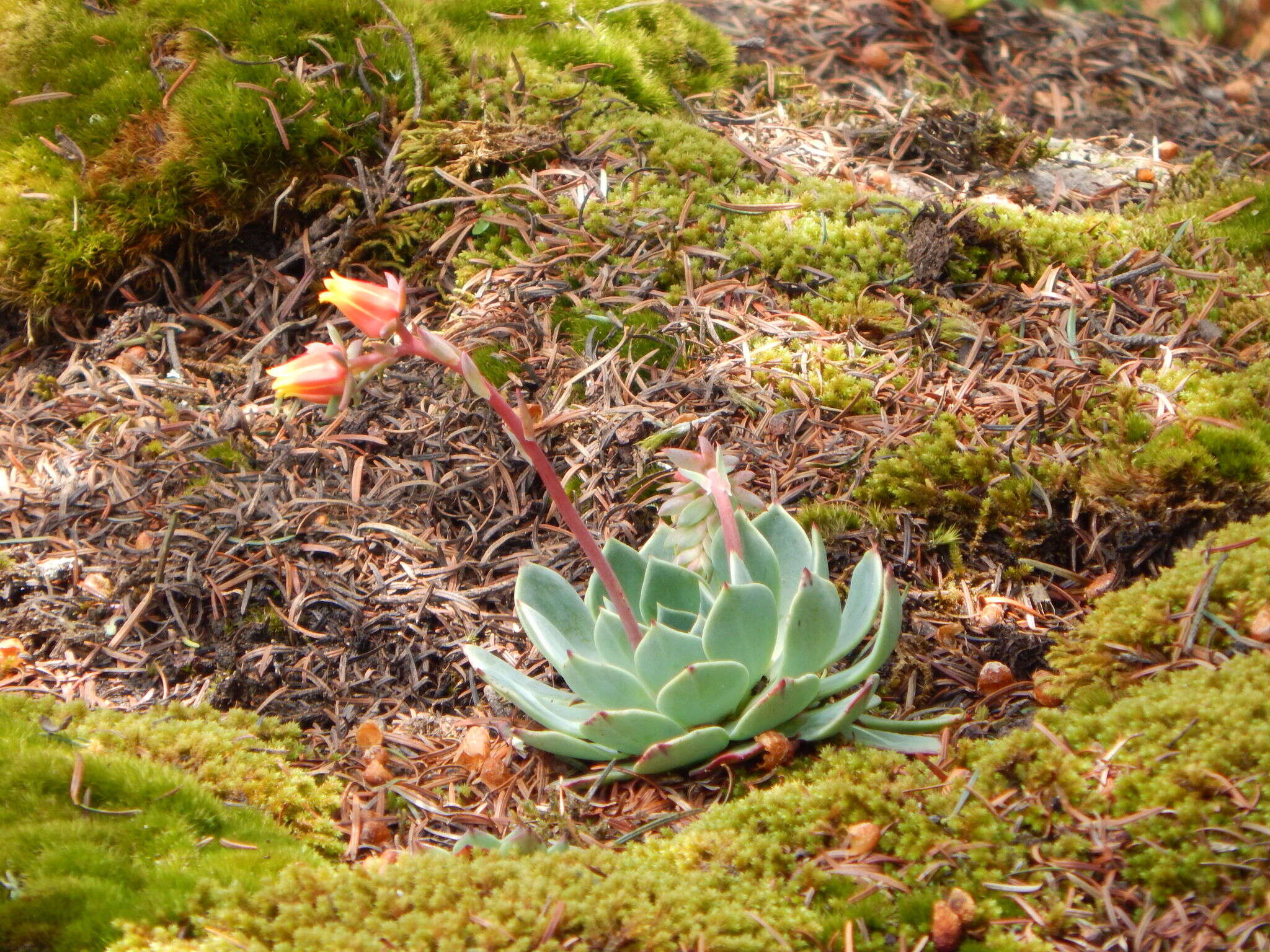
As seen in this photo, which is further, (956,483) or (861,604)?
(956,483)

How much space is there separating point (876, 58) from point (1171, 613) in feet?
12.4

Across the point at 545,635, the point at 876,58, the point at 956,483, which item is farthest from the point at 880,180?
the point at 545,635

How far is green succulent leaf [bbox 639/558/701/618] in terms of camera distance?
2621mm

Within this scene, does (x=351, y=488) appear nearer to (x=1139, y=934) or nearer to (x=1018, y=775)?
(x=1018, y=775)

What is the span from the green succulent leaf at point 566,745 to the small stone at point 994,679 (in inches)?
40.7

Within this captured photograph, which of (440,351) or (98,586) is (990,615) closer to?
(440,351)

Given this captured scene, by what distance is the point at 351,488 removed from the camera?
133 inches

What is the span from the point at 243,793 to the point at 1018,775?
1.88 m

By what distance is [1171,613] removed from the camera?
237 cm

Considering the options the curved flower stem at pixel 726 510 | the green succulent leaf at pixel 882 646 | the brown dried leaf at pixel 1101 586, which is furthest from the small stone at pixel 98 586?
the brown dried leaf at pixel 1101 586

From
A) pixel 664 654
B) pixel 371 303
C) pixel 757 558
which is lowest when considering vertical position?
pixel 664 654

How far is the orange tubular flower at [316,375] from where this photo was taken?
203cm

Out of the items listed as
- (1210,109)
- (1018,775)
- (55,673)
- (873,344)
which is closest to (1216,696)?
(1018,775)

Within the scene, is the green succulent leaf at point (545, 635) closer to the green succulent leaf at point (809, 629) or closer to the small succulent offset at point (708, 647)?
the small succulent offset at point (708, 647)
